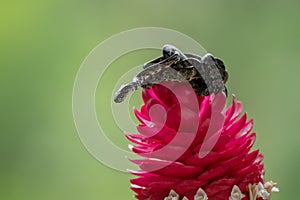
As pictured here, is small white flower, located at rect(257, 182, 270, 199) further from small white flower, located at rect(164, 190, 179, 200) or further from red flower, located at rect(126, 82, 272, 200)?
small white flower, located at rect(164, 190, 179, 200)

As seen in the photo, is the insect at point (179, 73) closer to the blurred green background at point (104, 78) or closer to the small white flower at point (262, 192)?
the small white flower at point (262, 192)

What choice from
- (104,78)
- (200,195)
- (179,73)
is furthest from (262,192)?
(104,78)

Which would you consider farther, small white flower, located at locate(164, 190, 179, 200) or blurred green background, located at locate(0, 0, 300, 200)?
blurred green background, located at locate(0, 0, 300, 200)

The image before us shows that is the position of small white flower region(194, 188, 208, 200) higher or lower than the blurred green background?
lower

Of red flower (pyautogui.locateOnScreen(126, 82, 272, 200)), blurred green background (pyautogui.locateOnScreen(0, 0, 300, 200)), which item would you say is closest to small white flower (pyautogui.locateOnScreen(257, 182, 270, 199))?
red flower (pyautogui.locateOnScreen(126, 82, 272, 200))

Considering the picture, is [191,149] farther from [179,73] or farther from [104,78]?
[104,78]

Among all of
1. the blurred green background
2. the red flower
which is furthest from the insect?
the blurred green background

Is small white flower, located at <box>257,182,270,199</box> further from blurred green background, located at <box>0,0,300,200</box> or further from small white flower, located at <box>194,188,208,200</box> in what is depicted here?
blurred green background, located at <box>0,0,300,200</box>

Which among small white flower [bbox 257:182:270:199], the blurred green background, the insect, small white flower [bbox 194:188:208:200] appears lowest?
small white flower [bbox 194:188:208:200]
